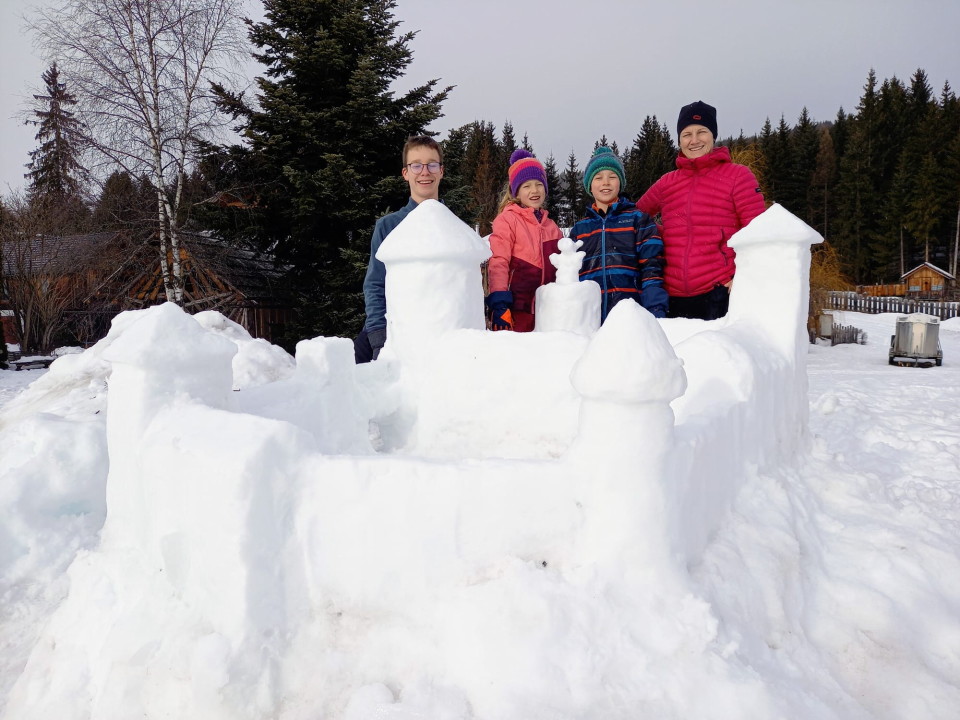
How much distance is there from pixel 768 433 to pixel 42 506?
427 centimetres

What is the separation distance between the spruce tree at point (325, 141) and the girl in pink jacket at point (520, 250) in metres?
6.74

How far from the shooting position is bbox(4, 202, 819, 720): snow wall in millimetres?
1715

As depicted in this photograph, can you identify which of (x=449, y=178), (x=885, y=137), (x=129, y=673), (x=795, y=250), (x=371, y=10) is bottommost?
(x=129, y=673)

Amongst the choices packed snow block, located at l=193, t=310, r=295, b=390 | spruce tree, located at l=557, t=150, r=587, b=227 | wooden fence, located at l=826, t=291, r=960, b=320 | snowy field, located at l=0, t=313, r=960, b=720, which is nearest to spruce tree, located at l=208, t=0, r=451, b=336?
packed snow block, located at l=193, t=310, r=295, b=390

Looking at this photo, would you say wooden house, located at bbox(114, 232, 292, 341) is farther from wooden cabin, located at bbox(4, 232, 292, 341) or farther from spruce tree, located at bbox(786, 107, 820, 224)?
spruce tree, located at bbox(786, 107, 820, 224)

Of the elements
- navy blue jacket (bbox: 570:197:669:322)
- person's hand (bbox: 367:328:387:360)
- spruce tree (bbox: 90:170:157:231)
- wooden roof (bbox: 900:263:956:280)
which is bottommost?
person's hand (bbox: 367:328:387:360)

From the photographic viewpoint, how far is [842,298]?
30.6 meters

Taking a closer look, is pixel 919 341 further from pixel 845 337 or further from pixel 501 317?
A: pixel 501 317

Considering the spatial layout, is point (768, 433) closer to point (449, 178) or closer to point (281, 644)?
point (281, 644)

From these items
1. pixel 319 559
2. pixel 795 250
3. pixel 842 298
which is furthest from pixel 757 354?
pixel 842 298

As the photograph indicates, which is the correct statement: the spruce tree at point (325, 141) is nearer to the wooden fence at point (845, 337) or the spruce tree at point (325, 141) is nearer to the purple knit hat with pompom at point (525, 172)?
the purple knit hat with pompom at point (525, 172)

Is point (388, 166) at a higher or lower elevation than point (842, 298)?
higher

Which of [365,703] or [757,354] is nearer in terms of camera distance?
[365,703]

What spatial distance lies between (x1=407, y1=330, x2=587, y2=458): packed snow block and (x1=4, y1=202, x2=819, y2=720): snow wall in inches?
35.6
